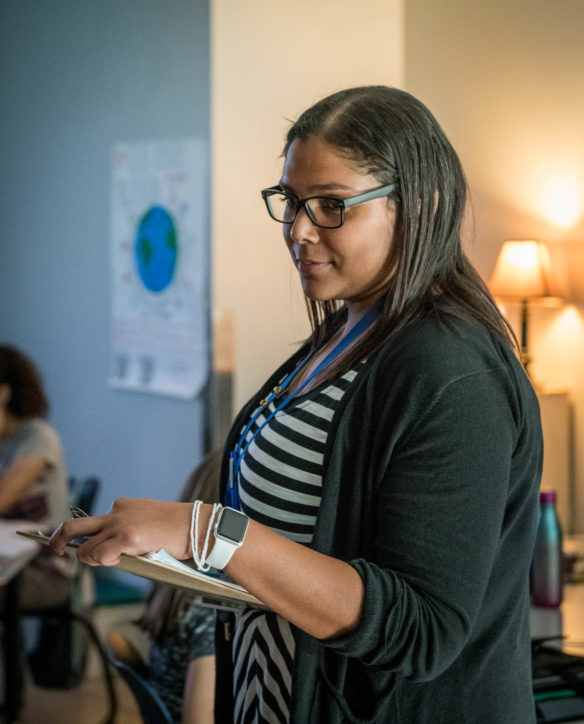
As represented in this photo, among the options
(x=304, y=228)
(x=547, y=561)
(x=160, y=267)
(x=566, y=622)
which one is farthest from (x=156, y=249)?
(x=304, y=228)

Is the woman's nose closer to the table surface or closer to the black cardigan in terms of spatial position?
the black cardigan

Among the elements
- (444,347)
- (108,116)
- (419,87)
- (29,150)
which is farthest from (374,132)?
(29,150)

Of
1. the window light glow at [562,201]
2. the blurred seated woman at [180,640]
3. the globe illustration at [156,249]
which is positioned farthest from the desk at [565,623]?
the globe illustration at [156,249]

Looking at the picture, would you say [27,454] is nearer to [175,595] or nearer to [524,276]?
[175,595]

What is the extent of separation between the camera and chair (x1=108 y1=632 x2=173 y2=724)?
1.45m

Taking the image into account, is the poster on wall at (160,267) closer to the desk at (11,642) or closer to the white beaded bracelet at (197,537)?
the desk at (11,642)

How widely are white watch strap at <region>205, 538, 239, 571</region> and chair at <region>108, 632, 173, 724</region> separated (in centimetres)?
76

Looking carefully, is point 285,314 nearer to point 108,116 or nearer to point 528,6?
point 528,6

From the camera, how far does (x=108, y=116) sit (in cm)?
414

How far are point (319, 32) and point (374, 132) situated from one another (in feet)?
6.62

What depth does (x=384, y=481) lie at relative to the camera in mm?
839

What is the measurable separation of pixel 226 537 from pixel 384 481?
0.54ft

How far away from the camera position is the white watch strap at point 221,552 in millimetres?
782

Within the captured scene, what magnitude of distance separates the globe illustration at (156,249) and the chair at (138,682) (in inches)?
94.7
